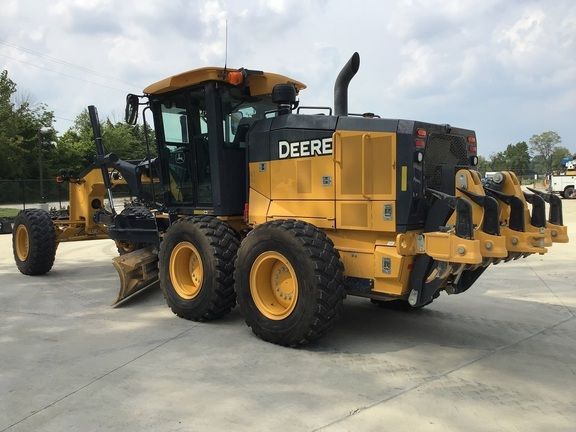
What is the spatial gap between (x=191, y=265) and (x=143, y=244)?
2.35m

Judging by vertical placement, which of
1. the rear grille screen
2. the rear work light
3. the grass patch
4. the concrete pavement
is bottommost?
the concrete pavement

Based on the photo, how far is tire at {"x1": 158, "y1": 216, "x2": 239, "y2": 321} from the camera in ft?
18.9

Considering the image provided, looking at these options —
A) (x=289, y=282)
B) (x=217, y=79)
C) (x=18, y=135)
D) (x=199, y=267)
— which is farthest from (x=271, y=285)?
(x=18, y=135)

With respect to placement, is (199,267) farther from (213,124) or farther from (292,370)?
(292,370)

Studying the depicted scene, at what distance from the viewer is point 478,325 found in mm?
5938

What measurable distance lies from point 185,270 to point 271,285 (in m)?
1.50

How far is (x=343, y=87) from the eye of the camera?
5.82m

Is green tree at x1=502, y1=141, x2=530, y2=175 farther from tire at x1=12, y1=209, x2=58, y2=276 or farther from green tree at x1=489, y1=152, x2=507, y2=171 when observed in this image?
tire at x1=12, y1=209, x2=58, y2=276

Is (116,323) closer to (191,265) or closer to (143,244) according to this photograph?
(191,265)

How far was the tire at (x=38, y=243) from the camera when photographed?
29.3ft

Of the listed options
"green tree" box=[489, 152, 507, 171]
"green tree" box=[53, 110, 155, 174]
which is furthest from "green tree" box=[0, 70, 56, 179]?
"green tree" box=[489, 152, 507, 171]

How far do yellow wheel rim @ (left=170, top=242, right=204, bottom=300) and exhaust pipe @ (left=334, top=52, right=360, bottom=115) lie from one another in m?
2.33

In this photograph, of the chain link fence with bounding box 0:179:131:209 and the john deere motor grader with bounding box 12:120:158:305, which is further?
the chain link fence with bounding box 0:179:131:209

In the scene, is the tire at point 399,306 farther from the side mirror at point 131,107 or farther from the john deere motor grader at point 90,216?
the side mirror at point 131,107
